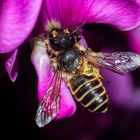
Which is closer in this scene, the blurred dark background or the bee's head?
the bee's head

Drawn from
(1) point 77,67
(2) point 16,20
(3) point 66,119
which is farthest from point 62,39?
(3) point 66,119

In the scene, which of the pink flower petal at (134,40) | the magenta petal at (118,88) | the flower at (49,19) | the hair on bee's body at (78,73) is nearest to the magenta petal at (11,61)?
the flower at (49,19)

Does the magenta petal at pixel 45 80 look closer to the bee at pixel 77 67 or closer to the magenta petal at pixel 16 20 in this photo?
the bee at pixel 77 67

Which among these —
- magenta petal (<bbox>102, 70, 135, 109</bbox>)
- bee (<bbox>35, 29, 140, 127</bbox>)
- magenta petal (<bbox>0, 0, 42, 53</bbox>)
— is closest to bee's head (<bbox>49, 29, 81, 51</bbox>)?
bee (<bbox>35, 29, 140, 127</bbox>)

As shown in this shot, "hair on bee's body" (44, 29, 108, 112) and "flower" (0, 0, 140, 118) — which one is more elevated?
"flower" (0, 0, 140, 118)

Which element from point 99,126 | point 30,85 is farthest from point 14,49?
point 99,126

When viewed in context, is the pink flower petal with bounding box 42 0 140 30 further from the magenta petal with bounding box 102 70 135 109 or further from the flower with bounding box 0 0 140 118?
the magenta petal with bounding box 102 70 135 109
